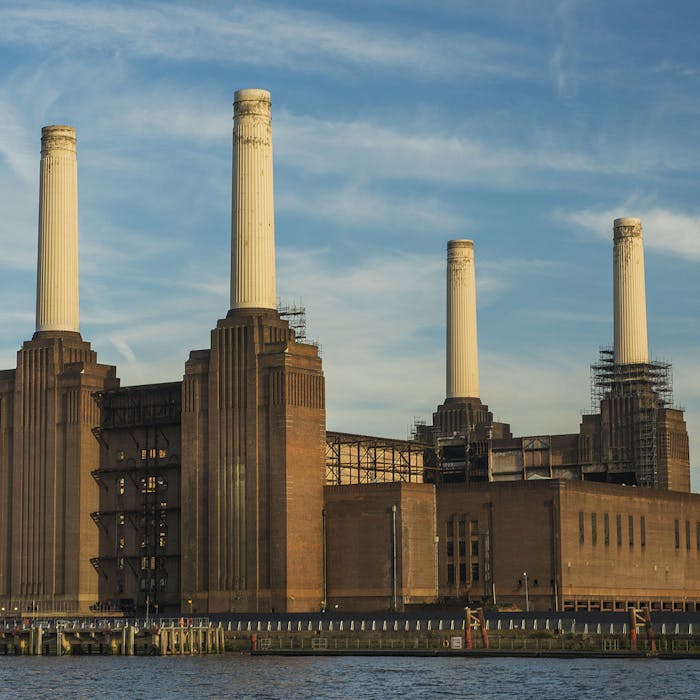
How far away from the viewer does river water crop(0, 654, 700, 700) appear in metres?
106

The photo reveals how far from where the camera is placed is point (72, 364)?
176500mm

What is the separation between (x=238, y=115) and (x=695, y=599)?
66.9 meters

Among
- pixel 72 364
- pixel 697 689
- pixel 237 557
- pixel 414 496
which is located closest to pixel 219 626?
pixel 237 557

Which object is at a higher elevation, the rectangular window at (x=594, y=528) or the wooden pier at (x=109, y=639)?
the rectangular window at (x=594, y=528)

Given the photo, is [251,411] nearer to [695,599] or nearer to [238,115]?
[238,115]

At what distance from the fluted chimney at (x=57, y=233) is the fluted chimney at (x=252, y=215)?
19582 millimetres

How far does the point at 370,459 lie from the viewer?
186 meters

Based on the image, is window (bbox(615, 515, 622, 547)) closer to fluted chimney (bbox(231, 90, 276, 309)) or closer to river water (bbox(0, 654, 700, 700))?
fluted chimney (bbox(231, 90, 276, 309))

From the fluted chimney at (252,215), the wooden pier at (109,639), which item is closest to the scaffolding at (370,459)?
the fluted chimney at (252,215)

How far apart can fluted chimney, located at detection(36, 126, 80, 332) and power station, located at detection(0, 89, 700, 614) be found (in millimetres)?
159

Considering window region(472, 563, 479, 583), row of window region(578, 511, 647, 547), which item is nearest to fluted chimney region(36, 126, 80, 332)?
window region(472, 563, 479, 583)

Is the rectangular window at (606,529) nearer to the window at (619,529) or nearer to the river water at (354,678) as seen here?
the window at (619,529)

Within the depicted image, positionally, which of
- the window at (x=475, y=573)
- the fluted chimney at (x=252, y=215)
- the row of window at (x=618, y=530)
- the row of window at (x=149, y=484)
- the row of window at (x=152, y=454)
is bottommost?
the window at (x=475, y=573)

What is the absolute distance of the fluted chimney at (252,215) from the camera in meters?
167
